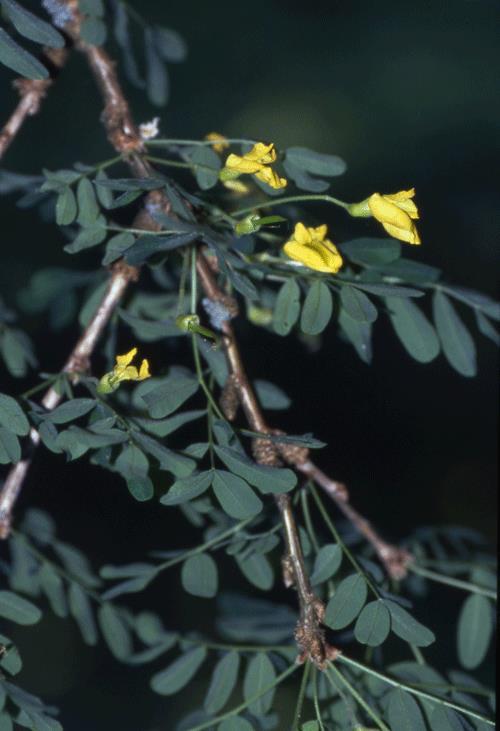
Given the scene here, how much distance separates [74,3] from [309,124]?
→ 165 centimetres

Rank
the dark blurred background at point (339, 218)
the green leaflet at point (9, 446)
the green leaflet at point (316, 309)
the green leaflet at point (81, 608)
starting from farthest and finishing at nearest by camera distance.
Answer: the dark blurred background at point (339, 218)
the green leaflet at point (81, 608)
the green leaflet at point (316, 309)
the green leaflet at point (9, 446)

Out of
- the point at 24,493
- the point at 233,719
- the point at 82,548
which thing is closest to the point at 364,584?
the point at 233,719

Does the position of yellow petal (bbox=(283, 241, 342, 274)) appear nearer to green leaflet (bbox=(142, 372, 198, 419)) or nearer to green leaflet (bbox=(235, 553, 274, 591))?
green leaflet (bbox=(142, 372, 198, 419))

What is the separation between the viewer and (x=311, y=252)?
0.85m

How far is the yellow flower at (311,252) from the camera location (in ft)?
2.80

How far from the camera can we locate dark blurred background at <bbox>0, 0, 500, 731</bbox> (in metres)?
2.11

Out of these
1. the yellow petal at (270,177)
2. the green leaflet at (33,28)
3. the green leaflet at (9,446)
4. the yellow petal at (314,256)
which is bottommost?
the green leaflet at (9,446)


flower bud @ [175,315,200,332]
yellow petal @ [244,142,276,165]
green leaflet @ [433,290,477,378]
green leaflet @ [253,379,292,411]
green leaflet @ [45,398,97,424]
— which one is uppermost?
yellow petal @ [244,142,276,165]

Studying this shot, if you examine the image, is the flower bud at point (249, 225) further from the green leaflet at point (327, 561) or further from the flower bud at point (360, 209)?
the green leaflet at point (327, 561)

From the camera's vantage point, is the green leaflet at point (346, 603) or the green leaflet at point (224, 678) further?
the green leaflet at point (224, 678)

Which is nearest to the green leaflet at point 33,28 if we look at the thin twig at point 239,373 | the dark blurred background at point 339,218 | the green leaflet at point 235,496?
the thin twig at point 239,373

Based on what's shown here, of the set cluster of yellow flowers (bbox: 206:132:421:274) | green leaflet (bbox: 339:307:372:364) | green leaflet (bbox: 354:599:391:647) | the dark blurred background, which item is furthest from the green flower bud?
the dark blurred background

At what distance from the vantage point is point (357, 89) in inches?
105

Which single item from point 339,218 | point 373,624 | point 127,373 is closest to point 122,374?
point 127,373
